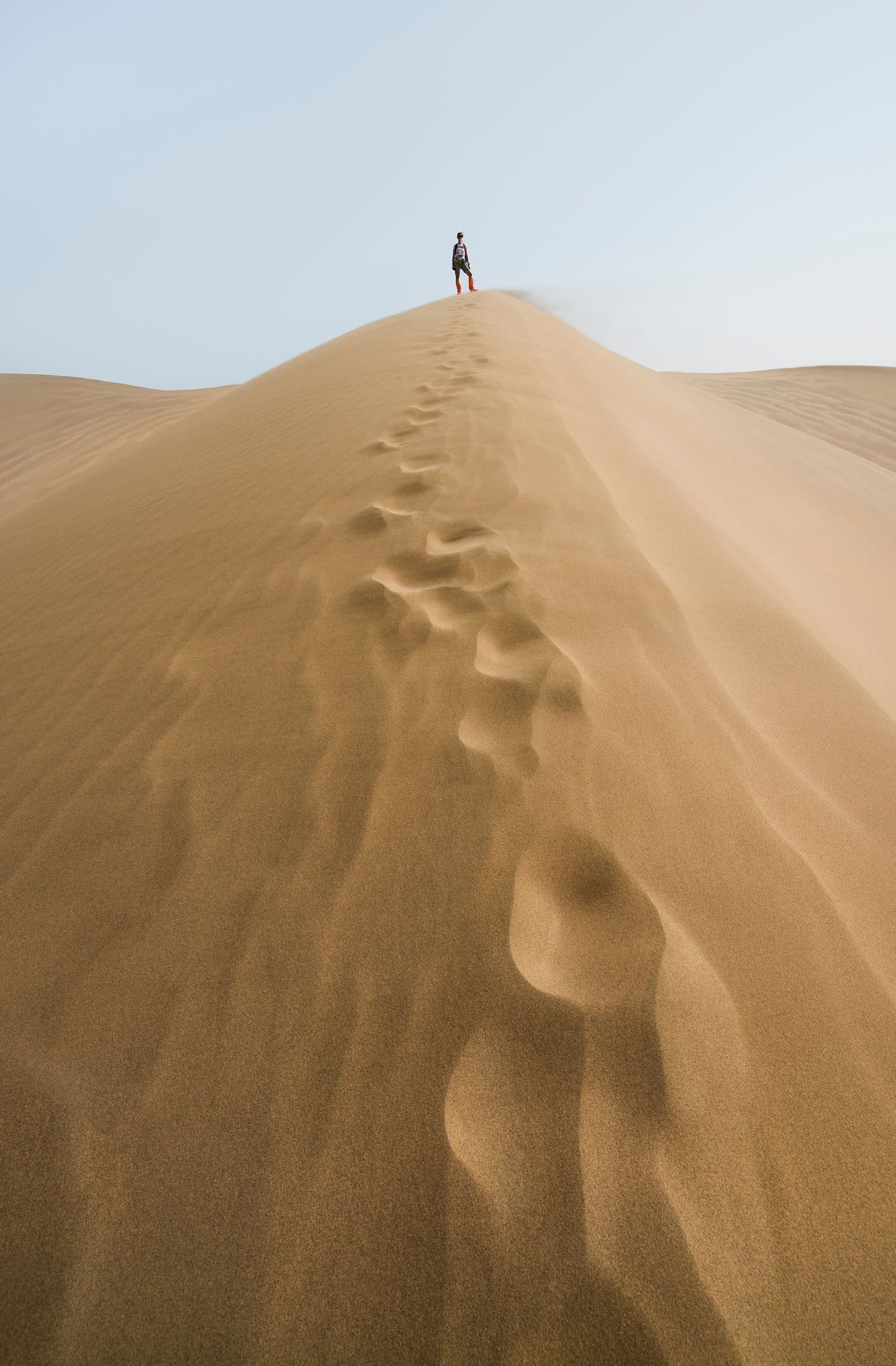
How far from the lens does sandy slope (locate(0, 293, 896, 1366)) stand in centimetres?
77

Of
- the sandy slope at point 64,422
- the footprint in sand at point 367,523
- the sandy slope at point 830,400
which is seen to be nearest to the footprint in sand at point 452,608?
the footprint in sand at point 367,523

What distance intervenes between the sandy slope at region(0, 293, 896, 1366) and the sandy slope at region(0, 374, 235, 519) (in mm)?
8475

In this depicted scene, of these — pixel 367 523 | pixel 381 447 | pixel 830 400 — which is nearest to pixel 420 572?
pixel 367 523

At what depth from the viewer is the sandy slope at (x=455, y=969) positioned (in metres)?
0.77

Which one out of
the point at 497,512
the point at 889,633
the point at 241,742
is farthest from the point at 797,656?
the point at 241,742

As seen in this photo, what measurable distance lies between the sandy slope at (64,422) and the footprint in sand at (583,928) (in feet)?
30.7

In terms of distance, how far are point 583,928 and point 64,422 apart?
47.1 ft

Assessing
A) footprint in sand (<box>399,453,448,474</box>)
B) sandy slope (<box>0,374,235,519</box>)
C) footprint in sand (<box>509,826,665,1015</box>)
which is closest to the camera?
footprint in sand (<box>509,826,665,1015</box>)

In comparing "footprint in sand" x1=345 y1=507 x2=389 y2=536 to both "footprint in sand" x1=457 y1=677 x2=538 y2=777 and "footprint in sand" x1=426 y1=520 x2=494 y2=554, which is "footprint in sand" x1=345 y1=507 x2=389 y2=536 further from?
"footprint in sand" x1=457 y1=677 x2=538 y2=777

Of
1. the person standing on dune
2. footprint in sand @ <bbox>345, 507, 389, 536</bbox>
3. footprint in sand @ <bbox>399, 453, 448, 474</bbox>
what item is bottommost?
footprint in sand @ <bbox>345, 507, 389, 536</bbox>

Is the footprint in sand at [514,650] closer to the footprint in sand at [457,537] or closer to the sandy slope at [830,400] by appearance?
the footprint in sand at [457,537]

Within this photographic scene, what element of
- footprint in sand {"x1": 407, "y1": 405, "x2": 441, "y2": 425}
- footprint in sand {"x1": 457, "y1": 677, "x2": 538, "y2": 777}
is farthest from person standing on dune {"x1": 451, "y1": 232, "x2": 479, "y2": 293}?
footprint in sand {"x1": 457, "y1": 677, "x2": 538, "y2": 777}

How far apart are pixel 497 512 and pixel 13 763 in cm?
180

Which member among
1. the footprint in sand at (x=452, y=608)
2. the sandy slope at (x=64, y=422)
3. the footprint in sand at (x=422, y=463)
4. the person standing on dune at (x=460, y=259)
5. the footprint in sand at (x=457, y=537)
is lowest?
the footprint in sand at (x=452, y=608)
